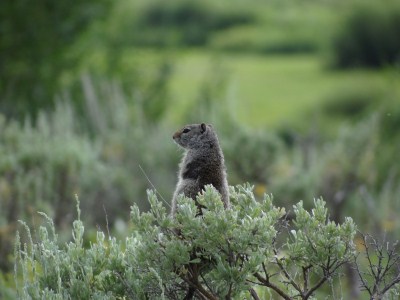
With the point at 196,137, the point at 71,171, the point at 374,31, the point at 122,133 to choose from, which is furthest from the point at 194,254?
the point at 374,31

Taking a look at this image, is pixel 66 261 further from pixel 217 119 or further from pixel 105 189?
pixel 217 119

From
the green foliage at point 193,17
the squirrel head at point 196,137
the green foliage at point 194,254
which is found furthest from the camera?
the green foliage at point 193,17

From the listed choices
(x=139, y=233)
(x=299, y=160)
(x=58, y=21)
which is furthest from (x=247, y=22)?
(x=139, y=233)

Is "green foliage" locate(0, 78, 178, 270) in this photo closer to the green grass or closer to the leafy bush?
the green grass

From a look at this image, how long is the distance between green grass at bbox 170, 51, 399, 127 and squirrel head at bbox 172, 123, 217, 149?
36.4 m

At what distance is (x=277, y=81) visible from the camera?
61.8m

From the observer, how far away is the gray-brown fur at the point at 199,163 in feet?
19.2

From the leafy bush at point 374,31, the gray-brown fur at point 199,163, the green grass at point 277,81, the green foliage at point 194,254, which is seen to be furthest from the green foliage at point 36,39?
the leafy bush at point 374,31

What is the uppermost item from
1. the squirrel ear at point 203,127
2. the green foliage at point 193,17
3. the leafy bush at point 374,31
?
the green foliage at point 193,17

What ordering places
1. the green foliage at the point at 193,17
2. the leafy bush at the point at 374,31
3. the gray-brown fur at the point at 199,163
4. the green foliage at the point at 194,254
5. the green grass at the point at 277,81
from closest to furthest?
the green foliage at the point at 194,254
the gray-brown fur at the point at 199,163
the green grass at the point at 277,81
the leafy bush at the point at 374,31
the green foliage at the point at 193,17

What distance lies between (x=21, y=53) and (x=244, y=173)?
8.96 metres

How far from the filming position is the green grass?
4738cm

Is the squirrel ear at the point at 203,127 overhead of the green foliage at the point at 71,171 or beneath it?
Result: beneath

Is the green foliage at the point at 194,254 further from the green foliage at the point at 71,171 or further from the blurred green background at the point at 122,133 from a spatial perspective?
the green foliage at the point at 71,171
